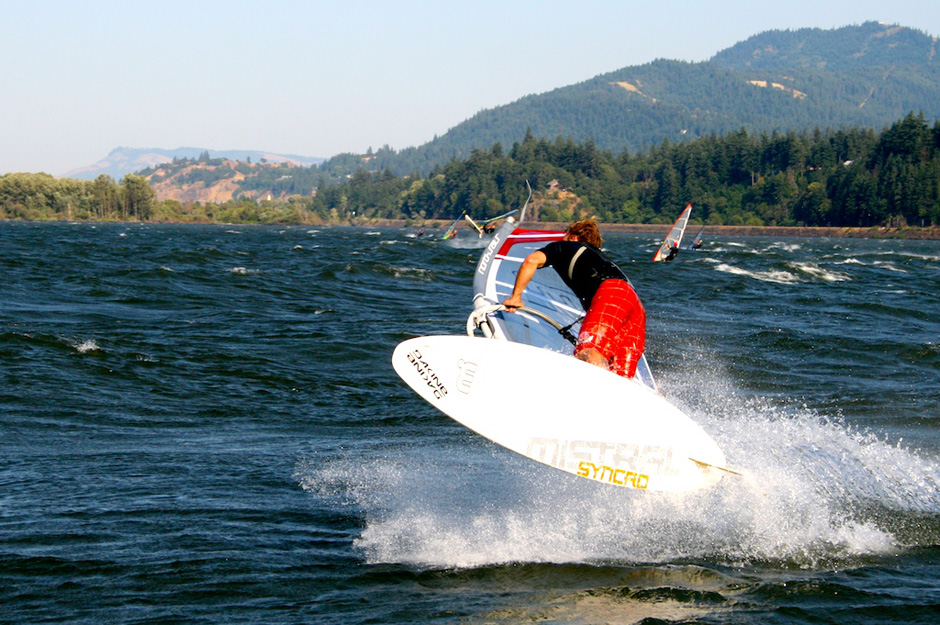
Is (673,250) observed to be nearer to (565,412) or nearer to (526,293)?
(526,293)

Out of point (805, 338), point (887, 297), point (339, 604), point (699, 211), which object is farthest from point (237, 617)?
point (699, 211)

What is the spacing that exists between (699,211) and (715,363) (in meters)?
164

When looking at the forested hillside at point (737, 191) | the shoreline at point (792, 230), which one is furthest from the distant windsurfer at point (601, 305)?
the forested hillside at point (737, 191)

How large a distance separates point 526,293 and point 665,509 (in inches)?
A: 121

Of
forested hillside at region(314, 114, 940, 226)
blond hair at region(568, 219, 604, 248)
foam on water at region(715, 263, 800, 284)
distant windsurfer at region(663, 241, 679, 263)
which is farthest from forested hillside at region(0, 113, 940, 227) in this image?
blond hair at region(568, 219, 604, 248)

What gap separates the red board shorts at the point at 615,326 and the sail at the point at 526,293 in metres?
1.20

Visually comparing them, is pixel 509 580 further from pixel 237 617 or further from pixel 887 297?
pixel 887 297

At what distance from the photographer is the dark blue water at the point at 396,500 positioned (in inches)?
207

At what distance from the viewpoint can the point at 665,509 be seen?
20.5ft

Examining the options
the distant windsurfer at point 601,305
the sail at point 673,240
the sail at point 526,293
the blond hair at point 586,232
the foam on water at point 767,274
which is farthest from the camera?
the sail at point 673,240

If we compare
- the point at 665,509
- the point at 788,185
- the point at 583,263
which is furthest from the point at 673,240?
the point at 788,185

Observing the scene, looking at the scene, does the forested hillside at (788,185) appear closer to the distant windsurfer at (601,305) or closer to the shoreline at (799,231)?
the shoreline at (799,231)

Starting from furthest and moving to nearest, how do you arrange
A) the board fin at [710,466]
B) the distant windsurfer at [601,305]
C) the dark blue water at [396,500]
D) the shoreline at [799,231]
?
1. the shoreline at [799,231]
2. the distant windsurfer at [601,305]
3. the board fin at [710,466]
4. the dark blue water at [396,500]

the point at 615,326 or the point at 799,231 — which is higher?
the point at 615,326
